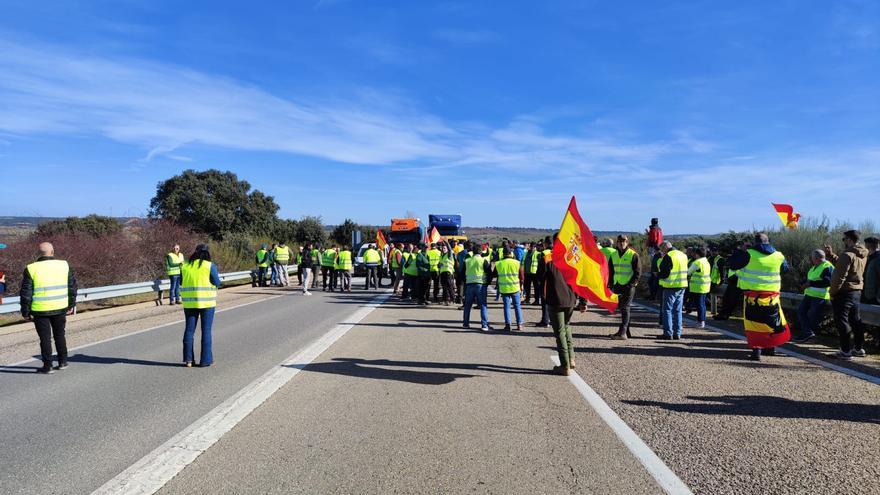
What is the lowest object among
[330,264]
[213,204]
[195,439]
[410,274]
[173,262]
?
[195,439]

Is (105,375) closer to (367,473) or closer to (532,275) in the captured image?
(367,473)

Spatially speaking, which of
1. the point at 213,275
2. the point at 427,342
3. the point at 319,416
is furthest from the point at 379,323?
the point at 319,416

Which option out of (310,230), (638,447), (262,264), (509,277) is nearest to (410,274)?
(509,277)

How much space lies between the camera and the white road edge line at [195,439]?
4137 millimetres

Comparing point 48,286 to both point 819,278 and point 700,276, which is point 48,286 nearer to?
point 700,276

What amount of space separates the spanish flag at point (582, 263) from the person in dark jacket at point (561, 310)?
114 mm

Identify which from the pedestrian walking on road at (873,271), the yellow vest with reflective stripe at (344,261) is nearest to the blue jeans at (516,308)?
the pedestrian walking on road at (873,271)

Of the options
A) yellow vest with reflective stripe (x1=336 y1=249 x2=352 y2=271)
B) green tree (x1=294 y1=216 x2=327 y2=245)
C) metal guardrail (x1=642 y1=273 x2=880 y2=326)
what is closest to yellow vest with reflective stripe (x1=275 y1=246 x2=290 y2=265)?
yellow vest with reflective stripe (x1=336 y1=249 x2=352 y2=271)

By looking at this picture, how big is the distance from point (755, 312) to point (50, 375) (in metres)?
9.91

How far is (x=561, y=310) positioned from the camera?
7.97m

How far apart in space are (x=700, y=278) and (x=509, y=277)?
398cm

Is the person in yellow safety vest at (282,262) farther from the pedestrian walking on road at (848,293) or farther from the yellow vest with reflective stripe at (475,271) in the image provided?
the pedestrian walking on road at (848,293)

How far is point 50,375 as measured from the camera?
767 cm

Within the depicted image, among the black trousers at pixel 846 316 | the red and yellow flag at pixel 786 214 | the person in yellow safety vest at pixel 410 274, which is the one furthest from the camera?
the person in yellow safety vest at pixel 410 274
